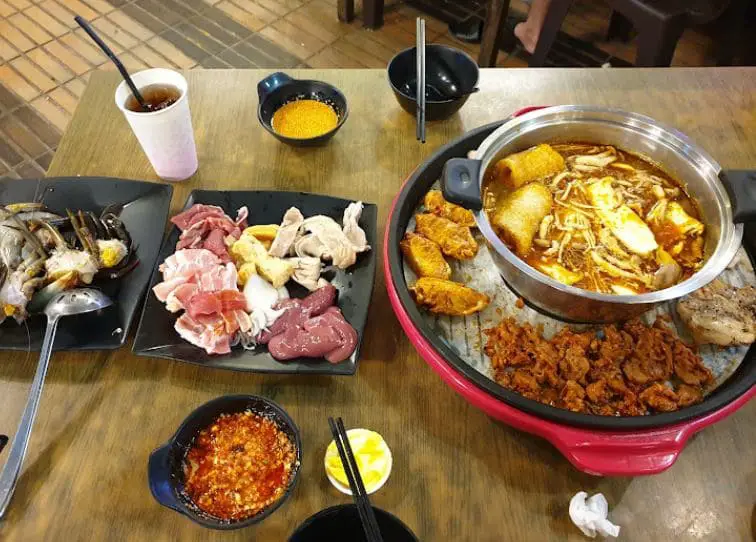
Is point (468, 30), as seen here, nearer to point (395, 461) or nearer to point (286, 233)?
point (286, 233)

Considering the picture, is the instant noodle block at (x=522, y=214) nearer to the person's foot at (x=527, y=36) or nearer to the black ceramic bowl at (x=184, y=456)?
the black ceramic bowl at (x=184, y=456)

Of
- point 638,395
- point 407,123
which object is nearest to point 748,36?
point 407,123

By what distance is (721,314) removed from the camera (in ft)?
5.03

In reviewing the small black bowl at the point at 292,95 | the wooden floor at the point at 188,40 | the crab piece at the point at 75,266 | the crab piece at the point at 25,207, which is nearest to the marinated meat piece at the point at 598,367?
the small black bowl at the point at 292,95

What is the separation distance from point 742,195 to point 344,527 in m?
1.33

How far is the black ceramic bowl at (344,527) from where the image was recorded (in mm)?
1235

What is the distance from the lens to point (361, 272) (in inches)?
69.0

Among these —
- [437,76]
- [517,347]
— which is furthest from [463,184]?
[437,76]

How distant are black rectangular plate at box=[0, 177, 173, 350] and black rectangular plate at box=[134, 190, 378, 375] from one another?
0.08m

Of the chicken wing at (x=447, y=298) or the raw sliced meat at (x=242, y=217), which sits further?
the raw sliced meat at (x=242, y=217)

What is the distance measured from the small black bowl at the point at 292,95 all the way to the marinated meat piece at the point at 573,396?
49.4 inches

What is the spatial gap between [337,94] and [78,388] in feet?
4.60

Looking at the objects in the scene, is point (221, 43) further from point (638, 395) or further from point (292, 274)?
point (638, 395)

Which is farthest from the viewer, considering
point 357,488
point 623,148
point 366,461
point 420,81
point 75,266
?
point 420,81
